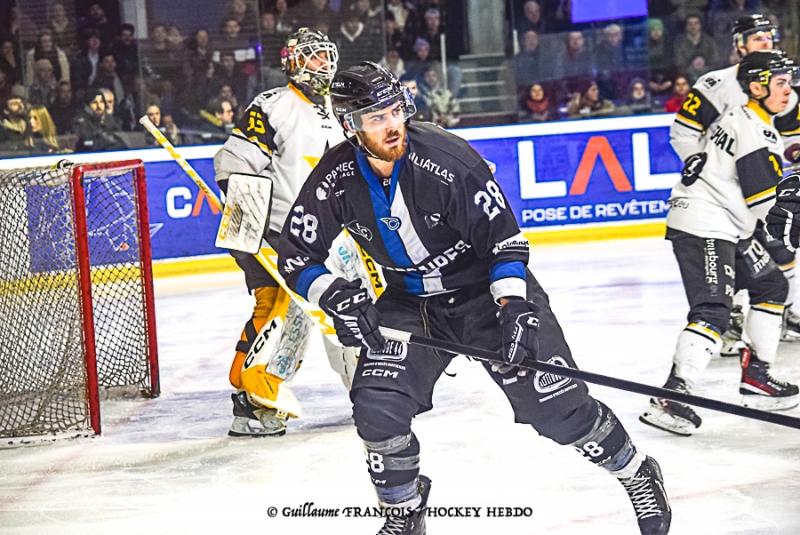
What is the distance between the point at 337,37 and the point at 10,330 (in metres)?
4.47

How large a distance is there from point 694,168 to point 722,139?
0.55 feet

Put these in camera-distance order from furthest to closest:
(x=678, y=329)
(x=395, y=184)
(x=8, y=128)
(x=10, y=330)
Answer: (x=8, y=128) < (x=678, y=329) < (x=10, y=330) < (x=395, y=184)

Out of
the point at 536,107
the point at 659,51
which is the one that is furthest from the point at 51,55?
the point at 659,51

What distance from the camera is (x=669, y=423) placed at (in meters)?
3.52

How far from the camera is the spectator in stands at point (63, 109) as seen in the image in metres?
7.56

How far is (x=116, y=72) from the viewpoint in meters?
7.77

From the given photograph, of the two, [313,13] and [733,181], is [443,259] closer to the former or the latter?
[733,181]

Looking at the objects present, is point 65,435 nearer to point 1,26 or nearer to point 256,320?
point 256,320

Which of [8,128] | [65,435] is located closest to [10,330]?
[65,435]

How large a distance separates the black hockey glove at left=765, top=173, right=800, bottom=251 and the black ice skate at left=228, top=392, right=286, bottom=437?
1.80 meters

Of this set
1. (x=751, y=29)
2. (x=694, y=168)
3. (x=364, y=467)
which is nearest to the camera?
(x=364, y=467)

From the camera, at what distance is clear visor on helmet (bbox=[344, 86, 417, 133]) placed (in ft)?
7.94

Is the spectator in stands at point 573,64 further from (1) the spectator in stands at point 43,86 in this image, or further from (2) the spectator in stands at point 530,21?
(1) the spectator in stands at point 43,86

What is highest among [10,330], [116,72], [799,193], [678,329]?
[116,72]
